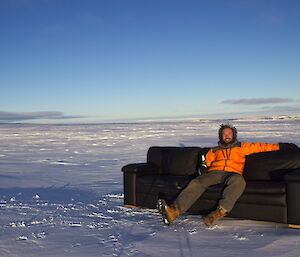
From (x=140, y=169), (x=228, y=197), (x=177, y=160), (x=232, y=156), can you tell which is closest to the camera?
(x=228, y=197)

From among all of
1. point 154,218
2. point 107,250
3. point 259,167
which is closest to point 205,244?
point 107,250

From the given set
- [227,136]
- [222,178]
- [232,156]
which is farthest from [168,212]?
[227,136]

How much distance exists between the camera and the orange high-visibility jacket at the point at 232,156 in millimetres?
5035

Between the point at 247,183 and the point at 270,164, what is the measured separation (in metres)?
0.57

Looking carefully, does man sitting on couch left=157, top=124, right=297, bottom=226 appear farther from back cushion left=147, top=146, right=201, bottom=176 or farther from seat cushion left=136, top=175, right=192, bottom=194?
back cushion left=147, top=146, right=201, bottom=176

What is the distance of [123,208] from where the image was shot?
5.71 metres

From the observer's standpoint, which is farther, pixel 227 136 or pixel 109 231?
pixel 227 136

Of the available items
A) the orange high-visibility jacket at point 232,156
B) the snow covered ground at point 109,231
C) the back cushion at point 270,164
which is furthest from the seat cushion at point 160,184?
the back cushion at point 270,164

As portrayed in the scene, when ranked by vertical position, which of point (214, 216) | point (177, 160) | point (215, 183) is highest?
point (177, 160)

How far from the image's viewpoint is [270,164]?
520 centimetres

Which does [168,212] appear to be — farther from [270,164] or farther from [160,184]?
Result: [270,164]

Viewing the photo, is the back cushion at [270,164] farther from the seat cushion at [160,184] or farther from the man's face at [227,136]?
the seat cushion at [160,184]

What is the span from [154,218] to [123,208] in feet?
2.54

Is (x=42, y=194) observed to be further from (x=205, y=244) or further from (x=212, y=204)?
(x=205, y=244)
